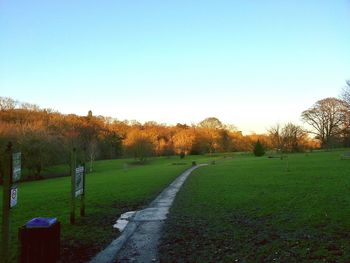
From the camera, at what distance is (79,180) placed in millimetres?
13055

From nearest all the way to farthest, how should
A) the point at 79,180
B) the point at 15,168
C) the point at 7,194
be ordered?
the point at 7,194 < the point at 15,168 < the point at 79,180

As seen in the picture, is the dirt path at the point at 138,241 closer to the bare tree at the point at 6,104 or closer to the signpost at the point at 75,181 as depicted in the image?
the signpost at the point at 75,181

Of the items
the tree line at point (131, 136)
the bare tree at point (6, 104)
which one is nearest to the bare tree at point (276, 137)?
the tree line at point (131, 136)

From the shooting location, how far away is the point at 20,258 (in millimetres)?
7340

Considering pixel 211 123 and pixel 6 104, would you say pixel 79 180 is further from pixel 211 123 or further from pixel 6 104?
pixel 211 123

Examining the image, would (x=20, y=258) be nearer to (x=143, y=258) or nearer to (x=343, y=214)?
(x=143, y=258)

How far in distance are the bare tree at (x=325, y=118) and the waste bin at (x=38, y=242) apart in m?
91.2

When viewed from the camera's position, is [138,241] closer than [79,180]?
Yes

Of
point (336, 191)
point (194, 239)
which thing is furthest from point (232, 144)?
point (194, 239)

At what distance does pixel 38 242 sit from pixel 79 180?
5721 millimetres

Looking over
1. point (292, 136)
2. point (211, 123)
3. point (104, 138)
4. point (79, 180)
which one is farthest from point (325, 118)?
point (79, 180)

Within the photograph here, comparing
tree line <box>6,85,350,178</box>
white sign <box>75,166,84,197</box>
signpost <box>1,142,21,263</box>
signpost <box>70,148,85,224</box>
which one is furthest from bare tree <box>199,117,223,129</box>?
signpost <box>1,142,21,263</box>

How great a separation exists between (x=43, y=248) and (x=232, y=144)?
112562 mm

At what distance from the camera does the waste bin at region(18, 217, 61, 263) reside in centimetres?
732
